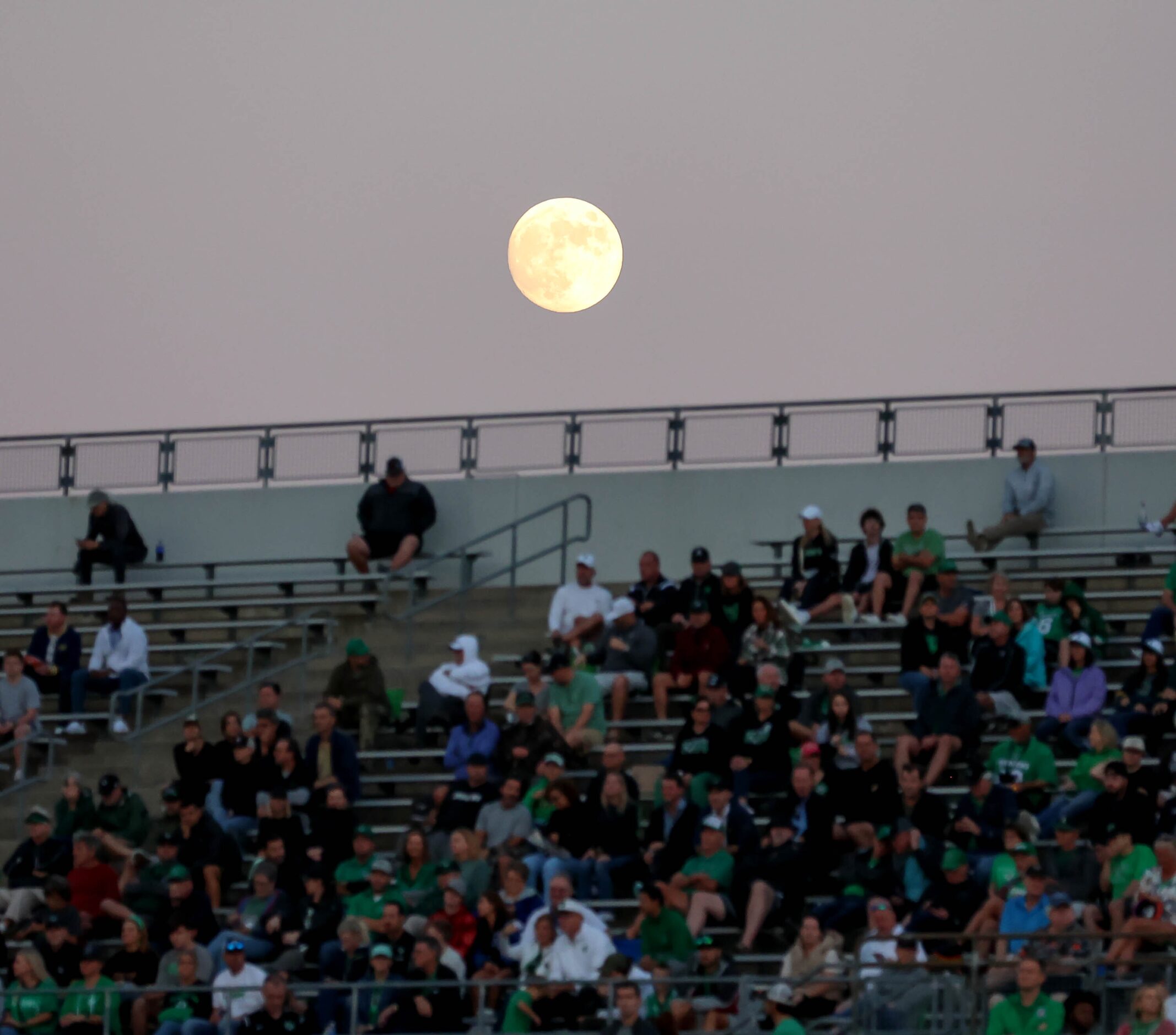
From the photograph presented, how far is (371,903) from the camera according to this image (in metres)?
17.4

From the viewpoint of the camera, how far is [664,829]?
17703 mm

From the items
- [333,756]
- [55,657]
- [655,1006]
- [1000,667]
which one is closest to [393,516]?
[55,657]

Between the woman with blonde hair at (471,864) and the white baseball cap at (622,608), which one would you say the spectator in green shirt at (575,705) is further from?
the woman with blonde hair at (471,864)

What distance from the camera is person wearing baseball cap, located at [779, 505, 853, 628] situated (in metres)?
21.3

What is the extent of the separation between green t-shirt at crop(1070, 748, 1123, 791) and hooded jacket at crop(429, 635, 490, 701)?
201 inches

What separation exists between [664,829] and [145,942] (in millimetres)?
3557

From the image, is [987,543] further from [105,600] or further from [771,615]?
[105,600]

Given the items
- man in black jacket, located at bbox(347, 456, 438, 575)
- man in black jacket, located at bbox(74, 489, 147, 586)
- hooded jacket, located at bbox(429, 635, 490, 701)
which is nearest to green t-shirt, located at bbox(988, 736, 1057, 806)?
hooded jacket, located at bbox(429, 635, 490, 701)

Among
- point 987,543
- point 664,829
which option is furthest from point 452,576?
Answer: point 664,829

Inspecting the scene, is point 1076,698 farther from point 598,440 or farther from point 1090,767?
point 598,440

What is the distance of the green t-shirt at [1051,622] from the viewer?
19641 mm

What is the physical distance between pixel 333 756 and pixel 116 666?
3596 mm

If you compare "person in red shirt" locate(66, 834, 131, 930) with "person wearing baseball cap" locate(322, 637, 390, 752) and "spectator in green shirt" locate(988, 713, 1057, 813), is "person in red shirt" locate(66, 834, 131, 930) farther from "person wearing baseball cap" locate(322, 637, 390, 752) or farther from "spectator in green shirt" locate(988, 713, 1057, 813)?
"spectator in green shirt" locate(988, 713, 1057, 813)

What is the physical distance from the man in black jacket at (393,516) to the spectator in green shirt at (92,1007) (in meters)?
7.89
